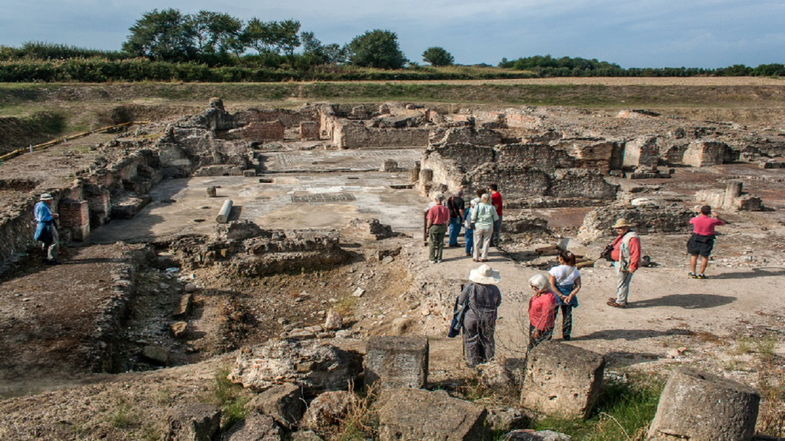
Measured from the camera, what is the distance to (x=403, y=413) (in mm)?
4434

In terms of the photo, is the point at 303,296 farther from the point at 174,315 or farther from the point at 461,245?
the point at 461,245

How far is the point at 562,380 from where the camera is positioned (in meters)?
5.05

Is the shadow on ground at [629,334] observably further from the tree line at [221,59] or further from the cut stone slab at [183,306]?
the tree line at [221,59]

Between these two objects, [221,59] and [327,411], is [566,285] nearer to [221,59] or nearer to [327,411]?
[327,411]

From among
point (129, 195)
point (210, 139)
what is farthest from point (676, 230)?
point (210, 139)

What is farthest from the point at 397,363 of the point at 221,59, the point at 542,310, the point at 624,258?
the point at 221,59

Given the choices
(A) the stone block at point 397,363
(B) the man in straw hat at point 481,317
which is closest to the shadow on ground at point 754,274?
(B) the man in straw hat at point 481,317

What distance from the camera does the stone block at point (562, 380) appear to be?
4945 mm

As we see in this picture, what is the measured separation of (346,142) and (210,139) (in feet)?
24.2

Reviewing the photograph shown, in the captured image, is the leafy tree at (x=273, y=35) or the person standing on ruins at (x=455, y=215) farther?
the leafy tree at (x=273, y=35)

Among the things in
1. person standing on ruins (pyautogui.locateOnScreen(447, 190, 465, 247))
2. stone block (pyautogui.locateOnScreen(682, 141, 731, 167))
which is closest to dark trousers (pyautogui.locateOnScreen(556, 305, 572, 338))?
person standing on ruins (pyautogui.locateOnScreen(447, 190, 465, 247))

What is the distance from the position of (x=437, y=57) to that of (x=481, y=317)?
95.0 metres

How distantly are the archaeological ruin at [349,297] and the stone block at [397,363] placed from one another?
0.06ft

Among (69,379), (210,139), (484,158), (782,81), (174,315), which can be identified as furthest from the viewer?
(782,81)
